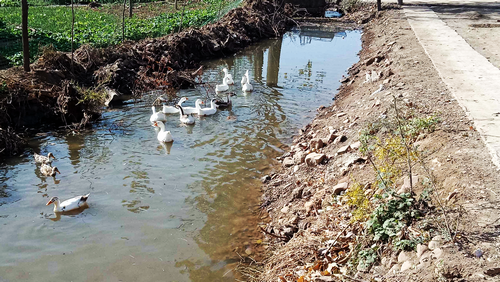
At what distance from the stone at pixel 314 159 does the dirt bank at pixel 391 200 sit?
1.0 inches

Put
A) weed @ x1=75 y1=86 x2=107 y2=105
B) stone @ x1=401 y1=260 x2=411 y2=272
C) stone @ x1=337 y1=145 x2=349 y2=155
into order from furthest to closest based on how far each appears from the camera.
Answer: weed @ x1=75 y1=86 x2=107 y2=105 < stone @ x1=337 y1=145 x2=349 y2=155 < stone @ x1=401 y1=260 x2=411 y2=272

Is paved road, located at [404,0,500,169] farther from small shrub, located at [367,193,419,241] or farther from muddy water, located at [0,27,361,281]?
muddy water, located at [0,27,361,281]

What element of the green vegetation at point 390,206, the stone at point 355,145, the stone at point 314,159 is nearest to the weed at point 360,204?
the green vegetation at point 390,206

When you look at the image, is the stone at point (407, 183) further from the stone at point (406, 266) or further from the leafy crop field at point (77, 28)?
the leafy crop field at point (77, 28)

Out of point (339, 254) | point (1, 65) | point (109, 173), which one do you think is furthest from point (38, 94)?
point (339, 254)

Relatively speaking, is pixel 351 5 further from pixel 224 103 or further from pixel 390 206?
pixel 390 206

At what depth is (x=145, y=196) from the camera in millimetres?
7469

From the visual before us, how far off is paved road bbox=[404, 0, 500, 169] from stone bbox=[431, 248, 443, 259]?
1.76 m

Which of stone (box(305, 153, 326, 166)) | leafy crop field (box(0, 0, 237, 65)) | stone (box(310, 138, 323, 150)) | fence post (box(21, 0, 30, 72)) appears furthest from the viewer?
leafy crop field (box(0, 0, 237, 65))

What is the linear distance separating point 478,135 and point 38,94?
1027 centimetres

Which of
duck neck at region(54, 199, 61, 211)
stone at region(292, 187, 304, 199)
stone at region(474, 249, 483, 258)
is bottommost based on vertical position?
duck neck at region(54, 199, 61, 211)

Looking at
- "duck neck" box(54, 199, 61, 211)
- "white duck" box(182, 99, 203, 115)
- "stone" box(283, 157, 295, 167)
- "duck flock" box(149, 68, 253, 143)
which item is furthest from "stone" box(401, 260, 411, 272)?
"white duck" box(182, 99, 203, 115)

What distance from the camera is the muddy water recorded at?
19.1 feet

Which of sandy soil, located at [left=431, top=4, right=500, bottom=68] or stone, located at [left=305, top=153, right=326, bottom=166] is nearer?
stone, located at [left=305, top=153, right=326, bottom=166]
